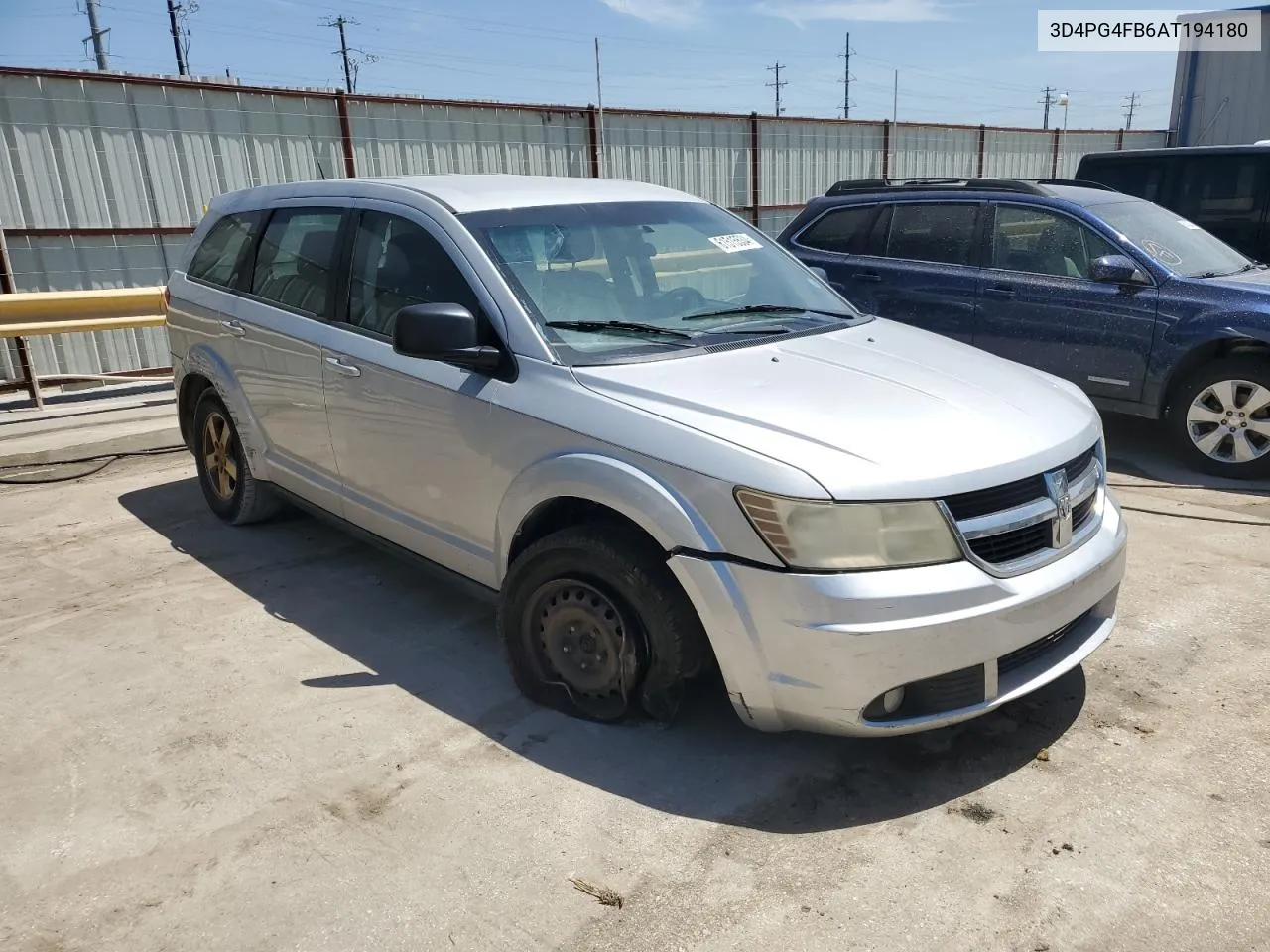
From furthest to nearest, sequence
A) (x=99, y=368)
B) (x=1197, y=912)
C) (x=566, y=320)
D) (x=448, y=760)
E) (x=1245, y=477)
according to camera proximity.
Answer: (x=99, y=368), (x=1245, y=477), (x=566, y=320), (x=448, y=760), (x=1197, y=912)

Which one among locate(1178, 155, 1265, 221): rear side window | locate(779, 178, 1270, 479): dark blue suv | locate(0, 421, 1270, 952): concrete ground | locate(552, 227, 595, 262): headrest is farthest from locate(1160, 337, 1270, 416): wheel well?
locate(552, 227, 595, 262): headrest

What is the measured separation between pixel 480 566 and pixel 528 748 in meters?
0.75

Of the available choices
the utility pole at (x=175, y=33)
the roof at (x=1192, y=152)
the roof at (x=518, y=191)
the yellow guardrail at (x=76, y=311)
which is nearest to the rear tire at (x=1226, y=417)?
the roof at (x=1192, y=152)

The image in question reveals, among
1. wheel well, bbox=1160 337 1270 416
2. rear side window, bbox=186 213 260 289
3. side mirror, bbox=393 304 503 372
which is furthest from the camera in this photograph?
wheel well, bbox=1160 337 1270 416

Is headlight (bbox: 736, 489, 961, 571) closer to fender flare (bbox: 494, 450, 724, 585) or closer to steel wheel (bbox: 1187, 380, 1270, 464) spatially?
fender flare (bbox: 494, 450, 724, 585)

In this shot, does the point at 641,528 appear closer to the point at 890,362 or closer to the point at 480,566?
the point at 480,566

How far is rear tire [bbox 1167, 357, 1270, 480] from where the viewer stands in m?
6.14

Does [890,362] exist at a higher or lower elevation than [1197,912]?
higher

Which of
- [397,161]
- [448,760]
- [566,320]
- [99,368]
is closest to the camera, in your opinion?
[448,760]

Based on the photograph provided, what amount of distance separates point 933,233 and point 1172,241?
1.61 meters

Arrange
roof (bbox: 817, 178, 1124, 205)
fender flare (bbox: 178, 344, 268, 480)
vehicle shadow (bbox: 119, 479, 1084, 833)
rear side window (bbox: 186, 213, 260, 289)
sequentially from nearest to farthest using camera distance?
vehicle shadow (bbox: 119, 479, 1084, 833) → fender flare (bbox: 178, 344, 268, 480) → rear side window (bbox: 186, 213, 260, 289) → roof (bbox: 817, 178, 1124, 205)

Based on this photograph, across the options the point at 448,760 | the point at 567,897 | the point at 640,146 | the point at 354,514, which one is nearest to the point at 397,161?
the point at 640,146

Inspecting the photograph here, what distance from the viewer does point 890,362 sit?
362cm

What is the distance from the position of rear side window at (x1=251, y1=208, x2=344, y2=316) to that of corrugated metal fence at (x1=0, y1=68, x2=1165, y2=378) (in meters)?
2.65
